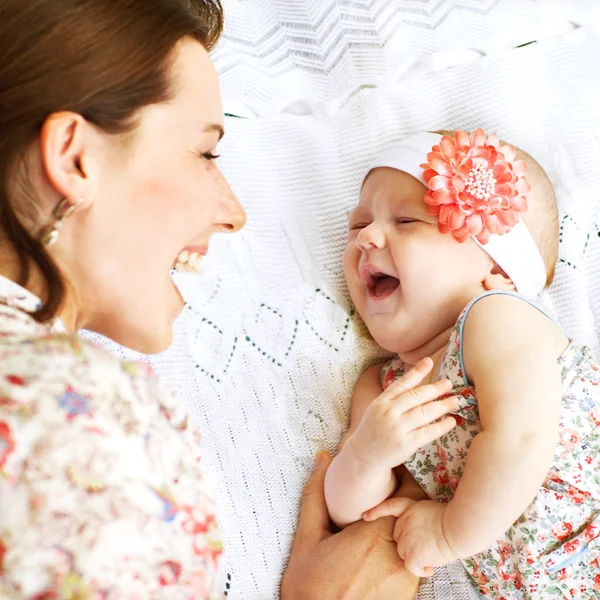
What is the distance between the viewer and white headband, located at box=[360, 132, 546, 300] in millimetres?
1465

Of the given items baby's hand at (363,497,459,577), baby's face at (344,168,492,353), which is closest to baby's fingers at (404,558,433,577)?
baby's hand at (363,497,459,577)

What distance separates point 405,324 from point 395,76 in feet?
2.24

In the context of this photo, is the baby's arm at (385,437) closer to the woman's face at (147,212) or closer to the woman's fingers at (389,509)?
the woman's fingers at (389,509)

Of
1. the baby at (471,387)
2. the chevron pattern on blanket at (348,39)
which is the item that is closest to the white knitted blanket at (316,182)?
the chevron pattern on blanket at (348,39)

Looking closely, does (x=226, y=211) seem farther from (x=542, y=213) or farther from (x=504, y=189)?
(x=542, y=213)

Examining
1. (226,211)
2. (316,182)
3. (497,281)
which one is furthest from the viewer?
(316,182)

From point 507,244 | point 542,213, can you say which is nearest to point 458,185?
point 507,244

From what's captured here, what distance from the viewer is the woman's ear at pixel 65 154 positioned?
0.86 meters

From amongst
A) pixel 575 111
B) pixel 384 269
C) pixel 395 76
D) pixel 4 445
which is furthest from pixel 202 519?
pixel 575 111

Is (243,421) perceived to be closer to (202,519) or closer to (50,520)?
(202,519)

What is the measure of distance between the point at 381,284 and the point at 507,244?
0.28m

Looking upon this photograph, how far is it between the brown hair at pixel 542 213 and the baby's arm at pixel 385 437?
0.49 metres

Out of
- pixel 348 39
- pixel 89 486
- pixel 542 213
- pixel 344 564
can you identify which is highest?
pixel 89 486

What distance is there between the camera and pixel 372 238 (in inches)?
56.8
